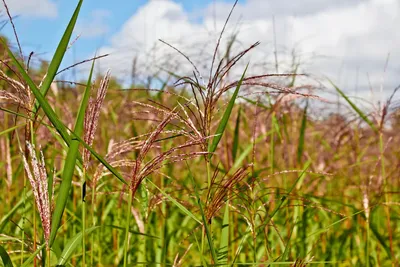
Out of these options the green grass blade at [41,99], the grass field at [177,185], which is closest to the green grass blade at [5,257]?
the grass field at [177,185]

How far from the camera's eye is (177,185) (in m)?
3.31

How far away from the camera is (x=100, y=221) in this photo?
2.95 m

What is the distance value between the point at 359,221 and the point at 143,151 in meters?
2.31

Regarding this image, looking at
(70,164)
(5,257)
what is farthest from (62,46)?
(5,257)

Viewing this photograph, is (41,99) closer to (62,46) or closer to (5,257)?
(62,46)

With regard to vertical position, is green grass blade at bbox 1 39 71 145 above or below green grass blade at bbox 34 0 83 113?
below

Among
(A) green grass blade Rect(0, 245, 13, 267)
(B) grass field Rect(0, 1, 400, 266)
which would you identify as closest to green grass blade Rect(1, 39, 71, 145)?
(B) grass field Rect(0, 1, 400, 266)

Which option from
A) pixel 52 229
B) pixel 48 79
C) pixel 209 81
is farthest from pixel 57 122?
pixel 209 81

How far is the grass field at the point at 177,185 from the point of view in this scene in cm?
130

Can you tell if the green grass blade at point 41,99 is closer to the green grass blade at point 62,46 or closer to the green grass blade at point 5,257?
the green grass blade at point 62,46

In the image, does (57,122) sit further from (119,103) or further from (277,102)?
(119,103)

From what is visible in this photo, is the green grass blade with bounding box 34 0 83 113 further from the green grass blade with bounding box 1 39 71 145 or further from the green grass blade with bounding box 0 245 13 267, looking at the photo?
the green grass blade with bounding box 0 245 13 267

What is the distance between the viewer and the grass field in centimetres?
130

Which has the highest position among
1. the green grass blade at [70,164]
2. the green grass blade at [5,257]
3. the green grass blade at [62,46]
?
the green grass blade at [62,46]
